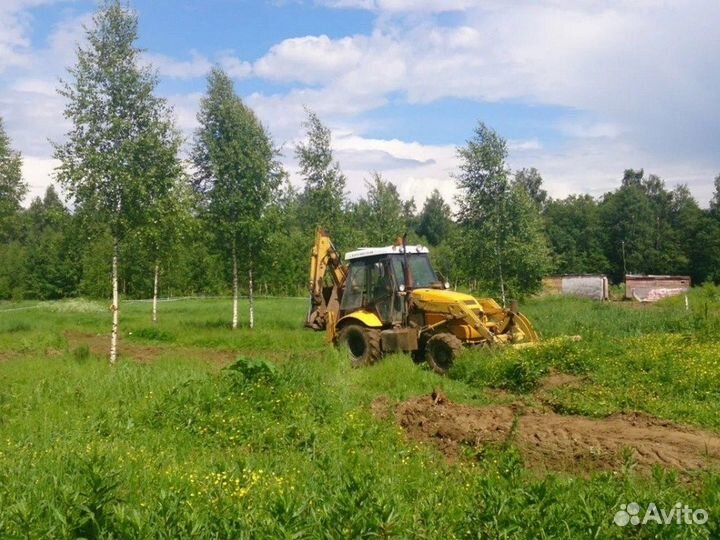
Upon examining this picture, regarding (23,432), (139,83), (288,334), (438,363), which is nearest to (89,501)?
(23,432)

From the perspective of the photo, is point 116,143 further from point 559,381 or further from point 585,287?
point 585,287

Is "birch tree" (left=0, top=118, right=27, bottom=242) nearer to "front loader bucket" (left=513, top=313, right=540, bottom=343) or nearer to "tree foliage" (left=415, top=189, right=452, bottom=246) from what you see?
"front loader bucket" (left=513, top=313, right=540, bottom=343)

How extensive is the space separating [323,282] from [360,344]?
272 centimetres

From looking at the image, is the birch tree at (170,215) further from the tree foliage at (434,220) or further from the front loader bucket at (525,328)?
the tree foliage at (434,220)

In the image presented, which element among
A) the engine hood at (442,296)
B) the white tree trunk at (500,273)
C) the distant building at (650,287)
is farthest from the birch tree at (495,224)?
the distant building at (650,287)

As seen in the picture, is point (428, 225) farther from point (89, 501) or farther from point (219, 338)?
point (89, 501)

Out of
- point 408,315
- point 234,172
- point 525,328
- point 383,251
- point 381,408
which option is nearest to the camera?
point 381,408

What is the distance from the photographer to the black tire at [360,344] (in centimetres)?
1495

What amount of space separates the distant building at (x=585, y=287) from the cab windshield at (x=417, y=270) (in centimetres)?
3360

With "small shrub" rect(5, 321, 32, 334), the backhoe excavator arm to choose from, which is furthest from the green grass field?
"small shrub" rect(5, 321, 32, 334)

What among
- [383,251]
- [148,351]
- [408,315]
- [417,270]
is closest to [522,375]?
[408,315]

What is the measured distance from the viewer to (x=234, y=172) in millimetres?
23938

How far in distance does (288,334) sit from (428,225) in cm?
7800

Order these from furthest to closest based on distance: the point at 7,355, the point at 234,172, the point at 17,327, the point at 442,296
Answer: the point at 17,327 < the point at 234,172 < the point at 7,355 < the point at 442,296
